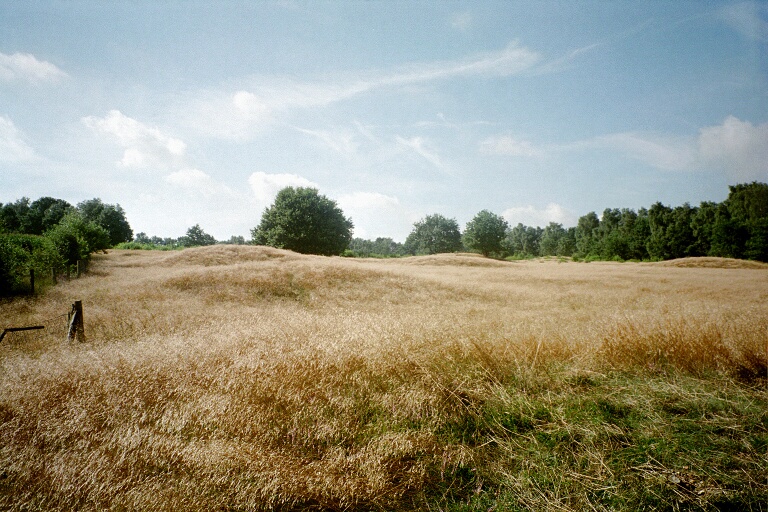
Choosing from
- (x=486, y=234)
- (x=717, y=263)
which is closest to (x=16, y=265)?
(x=717, y=263)

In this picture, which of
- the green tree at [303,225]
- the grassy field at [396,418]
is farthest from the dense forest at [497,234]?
the grassy field at [396,418]

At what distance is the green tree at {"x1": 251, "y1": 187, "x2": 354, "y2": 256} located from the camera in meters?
43.5

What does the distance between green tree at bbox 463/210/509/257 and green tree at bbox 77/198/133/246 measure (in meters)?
67.0

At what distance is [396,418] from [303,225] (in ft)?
139

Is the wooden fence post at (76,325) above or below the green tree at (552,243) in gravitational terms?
below

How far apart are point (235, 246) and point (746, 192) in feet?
221

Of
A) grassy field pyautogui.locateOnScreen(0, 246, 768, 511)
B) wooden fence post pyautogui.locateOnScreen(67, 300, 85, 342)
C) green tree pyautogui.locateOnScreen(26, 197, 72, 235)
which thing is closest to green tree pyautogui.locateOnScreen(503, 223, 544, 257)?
grassy field pyautogui.locateOnScreen(0, 246, 768, 511)

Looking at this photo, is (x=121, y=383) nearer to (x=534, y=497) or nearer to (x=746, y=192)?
(x=534, y=497)

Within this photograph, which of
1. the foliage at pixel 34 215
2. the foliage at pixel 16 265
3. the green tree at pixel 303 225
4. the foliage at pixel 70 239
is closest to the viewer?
the foliage at pixel 16 265

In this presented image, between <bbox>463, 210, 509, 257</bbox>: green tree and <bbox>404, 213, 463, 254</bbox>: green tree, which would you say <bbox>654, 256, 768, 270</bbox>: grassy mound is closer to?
<bbox>463, 210, 509, 257</bbox>: green tree

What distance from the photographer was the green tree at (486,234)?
184 feet

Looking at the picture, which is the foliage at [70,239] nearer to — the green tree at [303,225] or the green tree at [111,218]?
the green tree at [303,225]

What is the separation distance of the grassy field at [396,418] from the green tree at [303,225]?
3771 centimetres

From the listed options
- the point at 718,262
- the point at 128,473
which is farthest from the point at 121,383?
the point at 718,262
